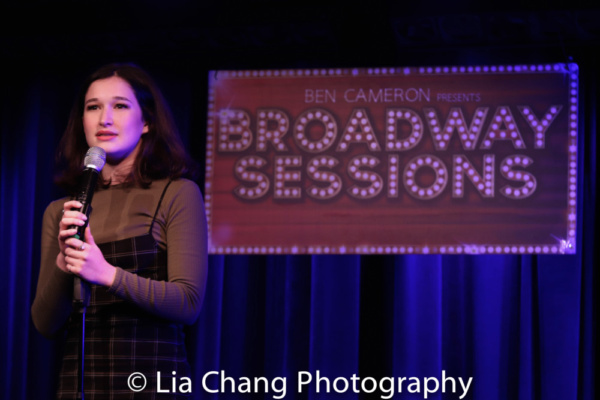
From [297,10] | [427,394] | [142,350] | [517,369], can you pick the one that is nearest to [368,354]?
[427,394]

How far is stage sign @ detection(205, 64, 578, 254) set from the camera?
2.79m

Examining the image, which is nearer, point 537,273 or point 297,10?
point 297,10

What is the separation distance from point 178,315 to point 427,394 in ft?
6.12

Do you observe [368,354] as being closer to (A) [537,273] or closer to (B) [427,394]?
(B) [427,394]

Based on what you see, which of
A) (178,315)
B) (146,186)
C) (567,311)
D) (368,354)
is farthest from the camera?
(567,311)

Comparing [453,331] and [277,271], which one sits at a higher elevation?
[277,271]

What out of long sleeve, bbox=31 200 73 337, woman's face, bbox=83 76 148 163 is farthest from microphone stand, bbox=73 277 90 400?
woman's face, bbox=83 76 148 163

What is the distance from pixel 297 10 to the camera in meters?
2.87

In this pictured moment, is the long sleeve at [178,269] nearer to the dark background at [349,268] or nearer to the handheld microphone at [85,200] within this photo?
the handheld microphone at [85,200]

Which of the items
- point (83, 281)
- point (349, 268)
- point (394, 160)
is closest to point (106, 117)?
point (83, 281)

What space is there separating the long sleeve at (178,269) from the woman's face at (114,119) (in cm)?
14

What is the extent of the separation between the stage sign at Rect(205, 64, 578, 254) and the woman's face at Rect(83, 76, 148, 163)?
1.22m

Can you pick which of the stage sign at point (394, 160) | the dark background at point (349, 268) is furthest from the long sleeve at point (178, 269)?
the dark background at point (349, 268)

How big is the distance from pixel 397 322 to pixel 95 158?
1896mm
